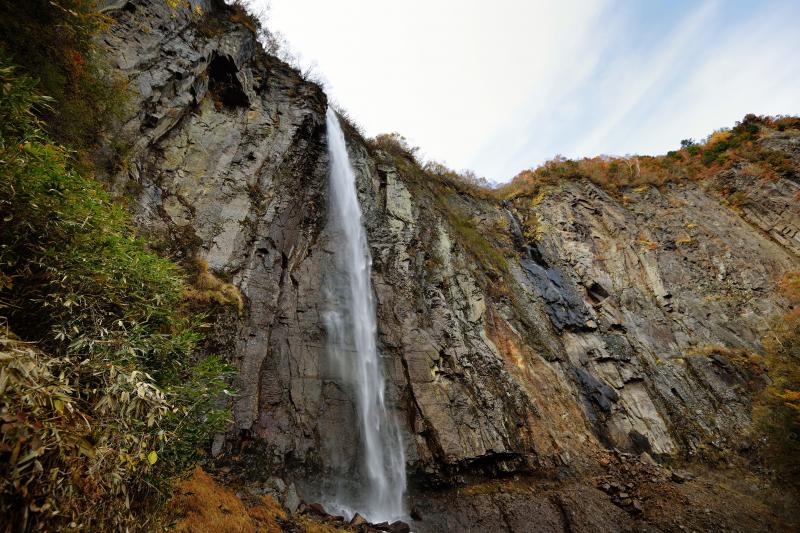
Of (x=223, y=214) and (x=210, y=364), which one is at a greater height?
(x=223, y=214)

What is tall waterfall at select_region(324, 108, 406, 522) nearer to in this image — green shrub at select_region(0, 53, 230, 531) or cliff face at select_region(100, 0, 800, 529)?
cliff face at select_region(100, 0, 800, 529)

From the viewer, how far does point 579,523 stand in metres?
9.64

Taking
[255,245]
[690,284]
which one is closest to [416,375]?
[255,245]

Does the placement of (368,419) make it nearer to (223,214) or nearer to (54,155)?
(223,214)

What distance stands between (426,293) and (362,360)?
438 cm

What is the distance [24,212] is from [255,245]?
804 centimetres

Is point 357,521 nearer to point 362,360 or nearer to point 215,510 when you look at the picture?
point 215,510

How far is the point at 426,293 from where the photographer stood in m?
15.0

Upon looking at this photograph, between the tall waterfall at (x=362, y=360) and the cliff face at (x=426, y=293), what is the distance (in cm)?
42

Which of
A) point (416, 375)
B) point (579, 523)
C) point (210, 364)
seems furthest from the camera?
point (416, 375)

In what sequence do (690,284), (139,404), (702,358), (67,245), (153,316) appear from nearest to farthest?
(139,404)
(67,245)
(153,316)
(702,358)
(690,284)

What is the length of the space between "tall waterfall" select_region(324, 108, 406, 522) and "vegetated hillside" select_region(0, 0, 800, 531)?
48 cm

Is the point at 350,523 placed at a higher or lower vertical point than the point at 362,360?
lower

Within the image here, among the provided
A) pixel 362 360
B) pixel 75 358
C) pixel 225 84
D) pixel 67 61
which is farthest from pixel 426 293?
pixel 67 61
